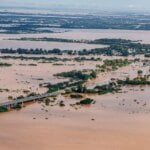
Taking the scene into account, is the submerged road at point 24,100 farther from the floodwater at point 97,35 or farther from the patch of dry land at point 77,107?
the floodwater at point 97,35

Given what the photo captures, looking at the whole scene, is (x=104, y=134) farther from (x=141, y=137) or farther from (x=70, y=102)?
(x=70, y=102)

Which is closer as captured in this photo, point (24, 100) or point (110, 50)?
point (24, 100)

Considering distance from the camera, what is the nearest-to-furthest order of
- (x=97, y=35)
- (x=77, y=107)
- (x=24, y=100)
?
(x=77, y=107) → (x=24, y=100) → (x=97, y=35)

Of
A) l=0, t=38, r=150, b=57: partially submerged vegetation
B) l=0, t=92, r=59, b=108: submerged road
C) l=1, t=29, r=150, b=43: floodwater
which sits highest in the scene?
l=0, t=92, r=59, b=108: submerged road

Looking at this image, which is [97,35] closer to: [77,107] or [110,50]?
[110,50]

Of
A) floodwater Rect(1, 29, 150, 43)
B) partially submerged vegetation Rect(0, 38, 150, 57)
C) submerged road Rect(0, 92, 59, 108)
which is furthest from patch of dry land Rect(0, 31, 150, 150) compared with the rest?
floodwater Rect(1, 29, 150, 43)

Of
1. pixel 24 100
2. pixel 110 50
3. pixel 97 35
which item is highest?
pixel 24 100

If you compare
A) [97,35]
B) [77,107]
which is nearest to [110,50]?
[97,35]

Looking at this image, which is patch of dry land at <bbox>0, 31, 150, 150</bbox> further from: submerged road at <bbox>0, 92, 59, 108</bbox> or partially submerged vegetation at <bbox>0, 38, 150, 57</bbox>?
partially submerged vegetation at <bbox>0, 38, 150, 57</bbox>
